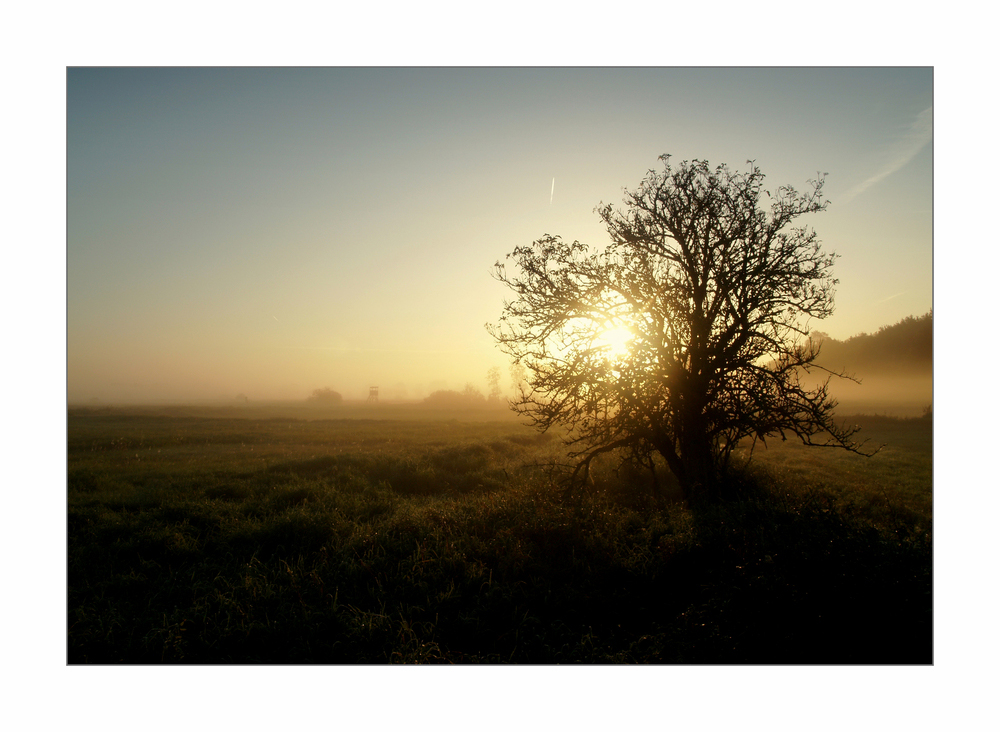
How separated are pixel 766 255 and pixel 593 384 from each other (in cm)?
357

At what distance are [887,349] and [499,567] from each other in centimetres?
590

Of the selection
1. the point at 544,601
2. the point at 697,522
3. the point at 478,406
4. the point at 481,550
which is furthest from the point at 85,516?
the point at 697,522

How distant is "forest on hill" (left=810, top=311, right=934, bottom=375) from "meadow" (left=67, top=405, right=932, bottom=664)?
758 mm

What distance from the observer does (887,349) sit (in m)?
5.93

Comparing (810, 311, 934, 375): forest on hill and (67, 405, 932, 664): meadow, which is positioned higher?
(810, 311, 934, 375): forest on hill

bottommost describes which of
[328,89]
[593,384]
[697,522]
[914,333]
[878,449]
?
[697,522]

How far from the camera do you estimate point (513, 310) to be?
7.98m

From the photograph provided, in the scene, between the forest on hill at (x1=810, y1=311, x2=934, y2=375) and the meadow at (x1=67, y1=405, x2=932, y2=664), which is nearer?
the meadow at (x1=67, y1=405, x2=932, y2=664)

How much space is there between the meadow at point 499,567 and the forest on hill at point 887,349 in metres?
0.76

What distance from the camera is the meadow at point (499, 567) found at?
4602mm

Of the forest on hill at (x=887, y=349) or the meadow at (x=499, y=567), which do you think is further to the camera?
the forest on hill at (x=887, y=349)

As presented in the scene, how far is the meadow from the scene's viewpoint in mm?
4602

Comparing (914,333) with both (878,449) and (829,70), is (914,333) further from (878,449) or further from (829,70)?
(829,70)

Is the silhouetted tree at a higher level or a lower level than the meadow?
higher
